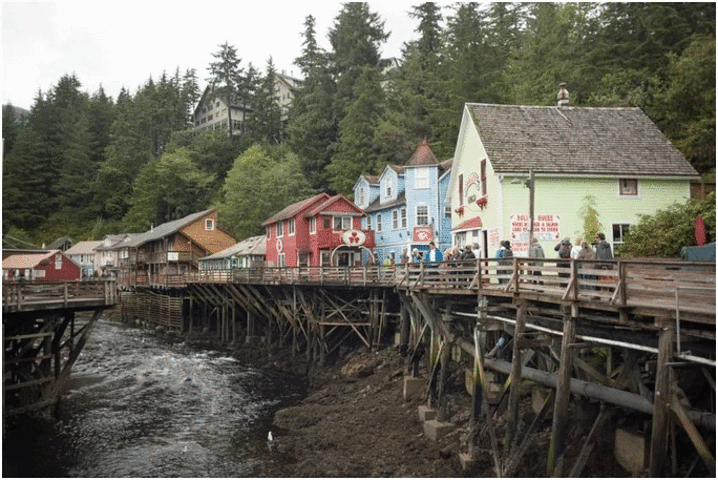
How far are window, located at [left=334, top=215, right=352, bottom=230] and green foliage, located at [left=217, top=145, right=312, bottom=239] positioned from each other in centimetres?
1869

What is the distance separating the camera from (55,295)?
1842 cm

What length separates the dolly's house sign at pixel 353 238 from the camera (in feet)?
124

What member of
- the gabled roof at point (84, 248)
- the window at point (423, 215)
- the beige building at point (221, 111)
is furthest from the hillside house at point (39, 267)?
the beige building at point (221, 111)

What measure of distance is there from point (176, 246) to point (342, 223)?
79.9 feet

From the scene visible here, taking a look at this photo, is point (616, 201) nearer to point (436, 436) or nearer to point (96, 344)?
point (436, 436)

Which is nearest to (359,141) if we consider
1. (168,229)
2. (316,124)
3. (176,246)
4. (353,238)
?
(316,124)

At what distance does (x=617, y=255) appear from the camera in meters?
21.7

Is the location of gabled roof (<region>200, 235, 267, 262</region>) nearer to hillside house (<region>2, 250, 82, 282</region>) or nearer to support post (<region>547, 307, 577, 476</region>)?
hillside house (<region>2, 250, 82, 282</region>)

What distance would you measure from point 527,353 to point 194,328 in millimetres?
37529

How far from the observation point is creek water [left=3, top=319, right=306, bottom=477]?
1518 cm

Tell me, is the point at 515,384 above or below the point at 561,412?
above

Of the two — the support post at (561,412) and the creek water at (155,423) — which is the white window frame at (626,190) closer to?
the support post at (561,412)

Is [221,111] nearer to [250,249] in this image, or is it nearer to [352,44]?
[352,44]

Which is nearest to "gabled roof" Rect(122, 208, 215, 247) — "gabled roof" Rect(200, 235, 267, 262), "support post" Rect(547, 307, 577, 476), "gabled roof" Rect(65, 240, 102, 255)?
"gabled roof" Rect(200, 235, 267, 262)
